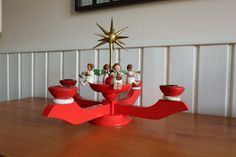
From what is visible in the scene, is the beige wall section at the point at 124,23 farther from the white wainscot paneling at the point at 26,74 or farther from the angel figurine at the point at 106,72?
the angel figurine at the point at 106,72

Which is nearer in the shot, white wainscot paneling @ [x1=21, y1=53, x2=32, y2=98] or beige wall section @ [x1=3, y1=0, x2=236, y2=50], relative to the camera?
beige wall section @ [x1=3, y1=0, x2=236, y2=50]

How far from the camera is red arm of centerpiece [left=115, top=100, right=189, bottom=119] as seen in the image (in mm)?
522

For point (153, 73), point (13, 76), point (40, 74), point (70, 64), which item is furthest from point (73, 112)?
point (13, 76)

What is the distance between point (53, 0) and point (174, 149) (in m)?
0.90

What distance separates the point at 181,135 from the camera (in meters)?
0.50

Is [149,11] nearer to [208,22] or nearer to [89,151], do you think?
[208,22]

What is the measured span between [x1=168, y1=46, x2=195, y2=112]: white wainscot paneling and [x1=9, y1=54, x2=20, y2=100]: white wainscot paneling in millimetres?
803

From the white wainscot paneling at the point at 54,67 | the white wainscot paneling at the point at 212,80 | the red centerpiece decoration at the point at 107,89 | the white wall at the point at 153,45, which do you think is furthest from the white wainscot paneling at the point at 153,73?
the white wainscot paneling at the point at 54,67

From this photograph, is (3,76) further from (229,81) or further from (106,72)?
(229,81)

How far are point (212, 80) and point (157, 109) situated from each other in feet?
0.94

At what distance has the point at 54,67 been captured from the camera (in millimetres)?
1048

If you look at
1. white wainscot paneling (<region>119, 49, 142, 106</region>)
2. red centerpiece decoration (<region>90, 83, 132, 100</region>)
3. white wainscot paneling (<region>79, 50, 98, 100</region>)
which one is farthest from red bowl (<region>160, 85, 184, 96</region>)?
white wainscot paneling (<region>79, 50, 98, 100</region>)

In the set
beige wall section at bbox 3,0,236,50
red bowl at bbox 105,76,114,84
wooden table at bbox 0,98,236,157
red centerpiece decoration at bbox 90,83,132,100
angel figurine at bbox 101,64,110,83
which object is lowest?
wooden table at bbox 0,98,236,157

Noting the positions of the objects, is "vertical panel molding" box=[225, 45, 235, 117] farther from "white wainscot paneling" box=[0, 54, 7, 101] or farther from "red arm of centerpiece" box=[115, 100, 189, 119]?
"white wainscot paneling" box=[0, 54, 7, 101]
